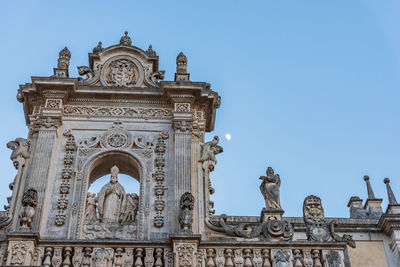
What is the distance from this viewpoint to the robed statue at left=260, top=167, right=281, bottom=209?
51.7 feet

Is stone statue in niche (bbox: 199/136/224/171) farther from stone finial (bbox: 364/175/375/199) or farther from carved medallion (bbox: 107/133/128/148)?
stone finial (bbox: 364/175/375/199)

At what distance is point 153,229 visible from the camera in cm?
1514

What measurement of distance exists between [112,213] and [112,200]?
0.38 metres

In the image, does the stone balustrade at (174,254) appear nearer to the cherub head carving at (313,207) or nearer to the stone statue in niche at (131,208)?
the cherub head carving at (313,207)

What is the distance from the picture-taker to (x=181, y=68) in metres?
18.2

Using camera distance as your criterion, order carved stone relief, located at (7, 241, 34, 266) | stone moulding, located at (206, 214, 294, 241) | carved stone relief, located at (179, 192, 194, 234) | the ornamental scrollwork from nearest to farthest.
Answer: carved stone relief, located at (7, 241, 34, 266) < carved stone relief, located at (179, 192, 194, 234) < stone moulding, located at (206, 214, 294, 241) < the ornamental scrollwork

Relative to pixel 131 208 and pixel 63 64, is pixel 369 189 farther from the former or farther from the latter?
pixel 63 64

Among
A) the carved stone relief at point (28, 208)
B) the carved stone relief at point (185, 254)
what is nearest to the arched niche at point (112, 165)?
the carved stone relief at point (28, 208)

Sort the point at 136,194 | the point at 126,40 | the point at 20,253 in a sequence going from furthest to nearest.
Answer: the point at 126,40
the point at 136,194
the point at 20,253

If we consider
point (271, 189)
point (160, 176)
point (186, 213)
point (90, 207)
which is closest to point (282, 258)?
point (271, 189)

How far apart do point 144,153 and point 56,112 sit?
2.58 metres

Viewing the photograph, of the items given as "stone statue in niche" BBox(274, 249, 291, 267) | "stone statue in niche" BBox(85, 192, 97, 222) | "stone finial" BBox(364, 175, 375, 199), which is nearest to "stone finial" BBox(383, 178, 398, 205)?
"stone finial" BBox(364, 175, 375, 199)

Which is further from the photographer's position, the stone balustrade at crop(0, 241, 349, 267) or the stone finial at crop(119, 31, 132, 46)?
the stone finial at crop(119, 31, 132, 46)

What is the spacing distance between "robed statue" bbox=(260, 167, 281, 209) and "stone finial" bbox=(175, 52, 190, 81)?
3.66 metres
